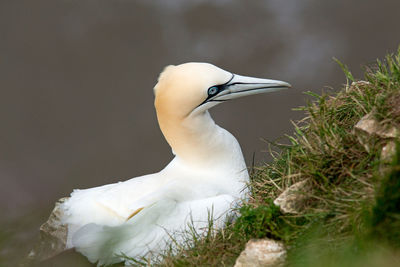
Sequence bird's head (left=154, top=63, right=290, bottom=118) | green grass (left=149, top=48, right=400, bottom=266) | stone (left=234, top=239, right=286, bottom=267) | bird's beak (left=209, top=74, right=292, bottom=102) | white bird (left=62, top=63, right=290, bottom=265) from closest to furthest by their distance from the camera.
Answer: green grass (left=149, top=48, right=400, bottom=266) < stone (left=234, top=239, right=286, bottom=267) < white bird (left=62, top=63, right=290, bottom=265) < bird's head (left=154, top=63, right=290, bottom=118) < bird's beak (left=209, top=74, right=292, bottom=102)

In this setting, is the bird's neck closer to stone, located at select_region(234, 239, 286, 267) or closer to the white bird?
the white bird

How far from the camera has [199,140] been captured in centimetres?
558

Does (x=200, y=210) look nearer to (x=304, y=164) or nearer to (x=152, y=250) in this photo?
(x=152, y=250)

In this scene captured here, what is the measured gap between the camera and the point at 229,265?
3973 mm

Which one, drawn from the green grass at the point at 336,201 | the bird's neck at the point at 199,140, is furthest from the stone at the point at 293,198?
the bird's neck at the point at 199,140

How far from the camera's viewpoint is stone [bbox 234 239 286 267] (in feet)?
11.8

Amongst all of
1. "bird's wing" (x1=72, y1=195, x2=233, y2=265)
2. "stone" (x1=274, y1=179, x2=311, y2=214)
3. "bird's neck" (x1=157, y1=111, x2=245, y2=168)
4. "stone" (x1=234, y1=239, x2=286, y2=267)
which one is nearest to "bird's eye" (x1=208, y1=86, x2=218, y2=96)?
"bird's neck" (x1=157, y1=111, x2=245, y2=168)

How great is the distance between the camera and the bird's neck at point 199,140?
5496mm

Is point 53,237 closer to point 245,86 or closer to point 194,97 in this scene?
point 194,97

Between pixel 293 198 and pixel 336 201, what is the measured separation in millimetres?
287

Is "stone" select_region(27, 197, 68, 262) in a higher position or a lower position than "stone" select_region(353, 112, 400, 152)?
lower

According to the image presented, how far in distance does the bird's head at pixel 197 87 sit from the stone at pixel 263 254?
1.91m

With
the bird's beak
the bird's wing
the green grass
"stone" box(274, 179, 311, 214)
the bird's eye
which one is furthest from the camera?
the bird's beak

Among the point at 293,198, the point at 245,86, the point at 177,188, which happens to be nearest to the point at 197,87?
the point at 245,86
